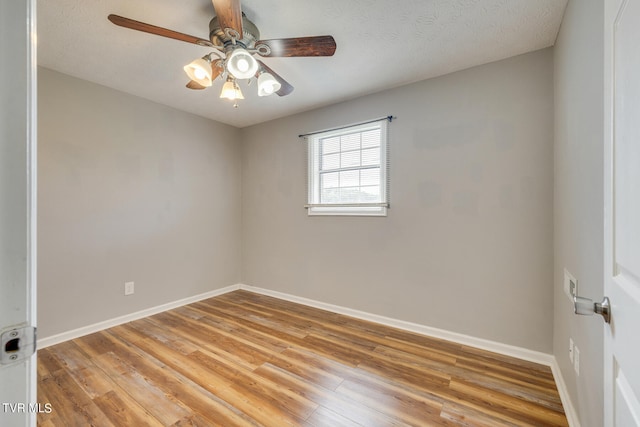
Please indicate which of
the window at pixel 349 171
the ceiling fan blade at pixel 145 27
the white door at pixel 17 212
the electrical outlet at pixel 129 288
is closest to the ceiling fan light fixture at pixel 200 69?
the ceiling fan blade at pixel 145 27

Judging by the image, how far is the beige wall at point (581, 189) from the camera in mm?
1118

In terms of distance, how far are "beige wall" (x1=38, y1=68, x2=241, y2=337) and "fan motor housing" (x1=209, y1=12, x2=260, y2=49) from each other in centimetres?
186

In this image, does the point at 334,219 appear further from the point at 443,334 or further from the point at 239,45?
the point at 239,45

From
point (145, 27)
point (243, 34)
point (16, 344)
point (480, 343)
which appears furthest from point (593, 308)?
point (145, 27)

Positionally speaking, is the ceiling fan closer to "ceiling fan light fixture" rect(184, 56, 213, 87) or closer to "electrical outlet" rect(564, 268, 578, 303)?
"ceiling fan light fixture" rect(184, 56, 213, 87)

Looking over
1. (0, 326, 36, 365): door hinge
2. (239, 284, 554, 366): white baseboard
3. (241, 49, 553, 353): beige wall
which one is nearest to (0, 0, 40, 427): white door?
(0, 326, 36, 365): door hinge

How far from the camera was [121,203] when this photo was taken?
2828 mm

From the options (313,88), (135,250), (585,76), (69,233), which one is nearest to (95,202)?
(69,233)

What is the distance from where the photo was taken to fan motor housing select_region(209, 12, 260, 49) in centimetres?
158

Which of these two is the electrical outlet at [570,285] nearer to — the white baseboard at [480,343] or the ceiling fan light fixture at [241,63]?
the white baseboard at [480,343]

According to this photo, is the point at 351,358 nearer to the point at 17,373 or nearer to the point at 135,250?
the point at 17,373

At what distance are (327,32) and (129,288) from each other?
3.11m

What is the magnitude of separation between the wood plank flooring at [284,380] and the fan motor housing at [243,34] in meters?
2.20

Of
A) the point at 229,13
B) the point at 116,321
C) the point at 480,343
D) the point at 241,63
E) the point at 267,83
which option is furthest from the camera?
the point at 116,321
